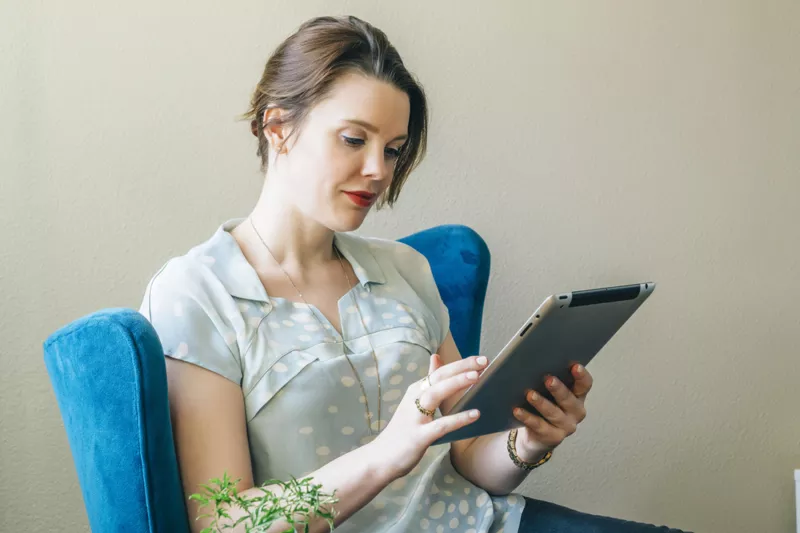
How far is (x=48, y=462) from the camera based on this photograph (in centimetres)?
165

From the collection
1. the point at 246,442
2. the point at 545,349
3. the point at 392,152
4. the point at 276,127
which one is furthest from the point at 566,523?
the point at 276,127

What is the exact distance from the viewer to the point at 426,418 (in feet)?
3.35

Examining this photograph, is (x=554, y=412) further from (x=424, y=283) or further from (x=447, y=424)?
(x=424, y=283)

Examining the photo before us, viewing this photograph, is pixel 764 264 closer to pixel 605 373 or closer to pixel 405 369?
pixel 605 373

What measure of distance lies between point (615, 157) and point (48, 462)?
1.33m

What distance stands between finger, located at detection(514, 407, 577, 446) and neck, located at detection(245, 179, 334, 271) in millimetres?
401

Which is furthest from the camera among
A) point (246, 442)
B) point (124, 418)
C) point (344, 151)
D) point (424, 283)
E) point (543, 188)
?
point (543, 188)

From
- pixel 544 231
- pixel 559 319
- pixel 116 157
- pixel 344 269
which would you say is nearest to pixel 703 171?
pixel 544 231

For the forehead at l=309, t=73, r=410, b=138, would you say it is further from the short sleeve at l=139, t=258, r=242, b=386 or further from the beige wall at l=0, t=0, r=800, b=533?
the beige wall at l=0, t=0, r=800, b=533

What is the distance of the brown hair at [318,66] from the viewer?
4.09 feet

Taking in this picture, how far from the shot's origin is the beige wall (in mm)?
1604

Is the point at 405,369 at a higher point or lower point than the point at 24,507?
higher

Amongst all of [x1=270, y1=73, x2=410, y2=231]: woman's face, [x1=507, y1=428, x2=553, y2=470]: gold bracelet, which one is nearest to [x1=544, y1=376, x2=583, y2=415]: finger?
[x1=507, y1=428, x2=553, y2=470]: gold bracelet

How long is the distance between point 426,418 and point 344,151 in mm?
417
